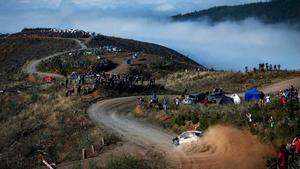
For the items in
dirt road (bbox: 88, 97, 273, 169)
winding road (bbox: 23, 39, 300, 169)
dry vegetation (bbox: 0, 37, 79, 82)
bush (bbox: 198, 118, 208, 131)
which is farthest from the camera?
dry vegetation (bbox: 0, 37, 79, 82)

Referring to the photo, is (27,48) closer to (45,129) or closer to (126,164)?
(45,129)

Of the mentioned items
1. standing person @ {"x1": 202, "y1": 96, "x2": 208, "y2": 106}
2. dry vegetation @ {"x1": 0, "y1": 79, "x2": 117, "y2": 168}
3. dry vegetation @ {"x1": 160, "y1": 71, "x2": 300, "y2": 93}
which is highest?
dry vegetation @ {"x1": 160, "y1": 71, "x2": 300, "y2": 93}

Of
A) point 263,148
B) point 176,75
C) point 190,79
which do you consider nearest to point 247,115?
point 263,148

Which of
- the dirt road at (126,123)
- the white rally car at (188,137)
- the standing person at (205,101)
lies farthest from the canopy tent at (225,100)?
the white rally car at (188,137)

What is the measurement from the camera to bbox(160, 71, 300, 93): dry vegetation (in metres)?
81.9

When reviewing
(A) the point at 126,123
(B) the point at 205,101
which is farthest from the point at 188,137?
(B) the point at 205,101

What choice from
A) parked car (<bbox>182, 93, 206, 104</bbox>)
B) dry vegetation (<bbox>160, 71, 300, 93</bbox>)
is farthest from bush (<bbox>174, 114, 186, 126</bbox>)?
dry vegetation (<bbox>160, 71, 300, 93</bbox>)

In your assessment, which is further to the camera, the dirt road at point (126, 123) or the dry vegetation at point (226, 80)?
the dry vegetation at point (226, 80)

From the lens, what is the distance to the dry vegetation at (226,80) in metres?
81.9

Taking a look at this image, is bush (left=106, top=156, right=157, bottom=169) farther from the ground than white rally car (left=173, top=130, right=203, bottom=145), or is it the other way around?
white rally car (left=173, top=130, right=203, bottom=145)

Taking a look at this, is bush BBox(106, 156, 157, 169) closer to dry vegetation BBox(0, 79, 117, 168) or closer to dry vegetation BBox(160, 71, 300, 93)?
dry vegetation BBox(0, 79, 117, 168)

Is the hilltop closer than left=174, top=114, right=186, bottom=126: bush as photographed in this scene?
No

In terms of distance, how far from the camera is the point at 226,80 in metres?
89.3

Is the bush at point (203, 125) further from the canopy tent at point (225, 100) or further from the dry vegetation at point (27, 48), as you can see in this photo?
the dry vegetation at point (27, 48)
